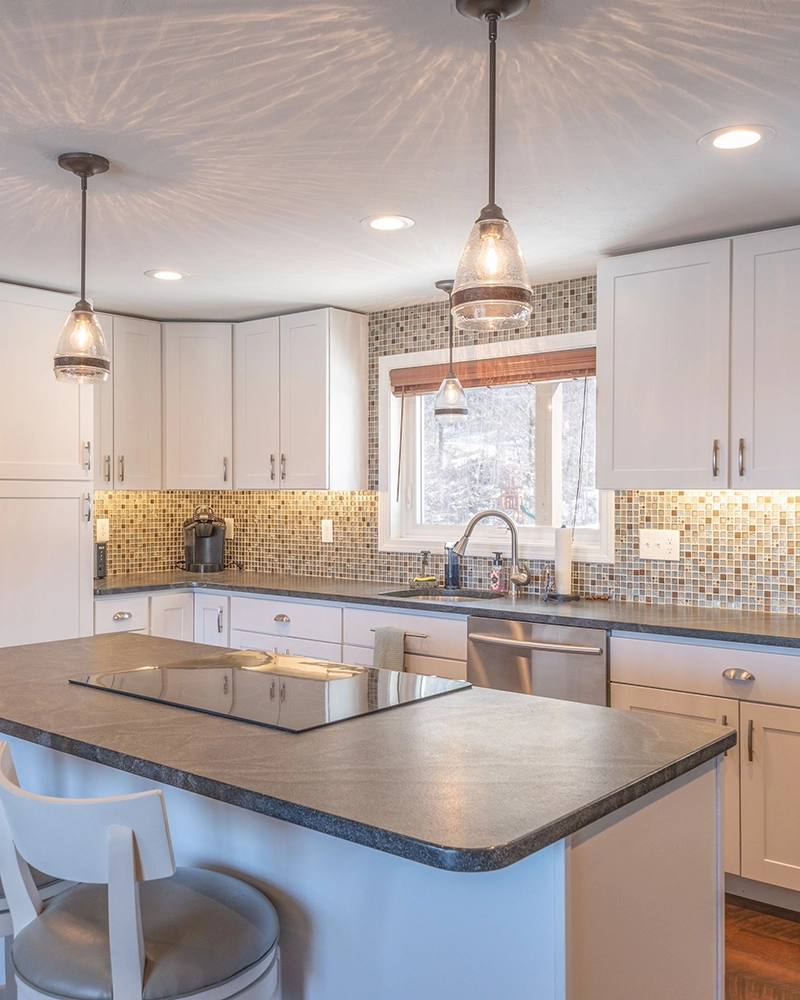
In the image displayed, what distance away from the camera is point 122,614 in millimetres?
4402

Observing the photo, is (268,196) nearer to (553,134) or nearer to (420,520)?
(553,134)

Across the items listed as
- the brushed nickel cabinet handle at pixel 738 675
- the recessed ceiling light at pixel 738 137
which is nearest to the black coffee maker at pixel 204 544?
the brushed nickel cabinet handle at pixel 738 675

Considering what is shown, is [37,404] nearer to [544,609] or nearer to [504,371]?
[504,371]

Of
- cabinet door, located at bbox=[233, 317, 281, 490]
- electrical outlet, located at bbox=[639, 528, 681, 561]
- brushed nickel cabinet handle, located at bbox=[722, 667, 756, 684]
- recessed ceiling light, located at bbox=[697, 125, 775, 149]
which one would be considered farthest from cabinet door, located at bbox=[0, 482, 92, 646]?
recessed ceiling light, located at bbox=[697, 125, 775, 149]

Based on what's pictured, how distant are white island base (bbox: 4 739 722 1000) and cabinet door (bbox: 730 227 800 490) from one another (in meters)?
1.66

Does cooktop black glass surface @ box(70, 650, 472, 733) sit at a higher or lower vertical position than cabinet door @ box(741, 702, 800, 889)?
higher

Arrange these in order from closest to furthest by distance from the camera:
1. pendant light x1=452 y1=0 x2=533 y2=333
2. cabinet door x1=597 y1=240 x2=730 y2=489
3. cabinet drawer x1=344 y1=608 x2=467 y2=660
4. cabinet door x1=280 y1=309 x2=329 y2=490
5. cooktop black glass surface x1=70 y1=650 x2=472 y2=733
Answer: pendant light x1=452 y1=0 x2=533 y2=333, cooktop black glass surface x1=70 y1=650 x2=472 y2=733, cabinet door x1=597 y1=240 x2=730 y2=489, cabinet drawer x1=344 y1=608 x2=467 y2=660, cabinet door x1=280 y1=309 x2=329 y2=490

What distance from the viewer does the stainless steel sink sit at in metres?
4.04

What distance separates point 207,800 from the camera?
1835mm

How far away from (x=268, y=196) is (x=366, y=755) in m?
1.99

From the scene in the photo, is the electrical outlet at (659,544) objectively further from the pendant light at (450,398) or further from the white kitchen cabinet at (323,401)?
the white kitchen cabinet at (323,401)

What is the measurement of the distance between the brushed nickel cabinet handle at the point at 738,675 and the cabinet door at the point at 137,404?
3145mm

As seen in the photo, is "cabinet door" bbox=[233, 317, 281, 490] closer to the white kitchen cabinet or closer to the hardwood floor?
the white kitchen cabinet

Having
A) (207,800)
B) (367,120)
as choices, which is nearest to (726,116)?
(367,120)
